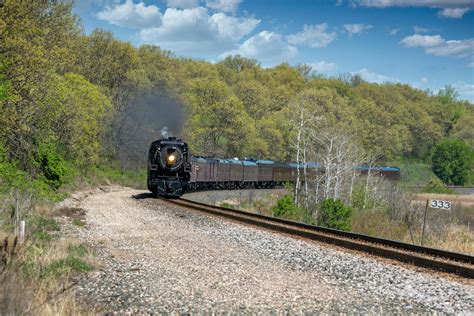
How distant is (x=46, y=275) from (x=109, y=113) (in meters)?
45.0

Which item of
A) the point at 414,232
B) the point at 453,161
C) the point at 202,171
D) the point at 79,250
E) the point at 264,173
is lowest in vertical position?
the point at 414,232

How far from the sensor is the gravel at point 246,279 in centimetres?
851

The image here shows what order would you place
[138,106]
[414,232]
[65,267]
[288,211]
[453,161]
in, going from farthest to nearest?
1. [453,161]
2. [138,106]
3. [288,211]
4. [414,232]
5. [65,267]

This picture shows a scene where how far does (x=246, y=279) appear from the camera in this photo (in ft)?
33.5

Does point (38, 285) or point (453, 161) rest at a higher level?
point (453, 161)

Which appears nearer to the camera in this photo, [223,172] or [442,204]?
[442,204]

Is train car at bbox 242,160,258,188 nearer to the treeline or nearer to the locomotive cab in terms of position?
the treeline

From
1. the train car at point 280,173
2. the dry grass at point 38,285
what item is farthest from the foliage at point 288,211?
the train car at point 280,173

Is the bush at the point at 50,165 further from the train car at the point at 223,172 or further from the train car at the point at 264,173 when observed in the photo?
the train car at the point at 264,173

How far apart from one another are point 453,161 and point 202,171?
5937 centimetres

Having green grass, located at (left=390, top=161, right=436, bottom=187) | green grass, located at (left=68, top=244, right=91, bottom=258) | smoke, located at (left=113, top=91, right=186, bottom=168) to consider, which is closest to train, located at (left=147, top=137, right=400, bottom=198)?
green grass, located at (left=390, top=161, right=436, bottom=187)

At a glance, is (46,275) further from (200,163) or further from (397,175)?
(397,175)

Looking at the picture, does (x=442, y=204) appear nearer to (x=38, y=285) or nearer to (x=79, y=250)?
(x=79, y=250)

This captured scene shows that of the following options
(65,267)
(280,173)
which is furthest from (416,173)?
(65,267)
